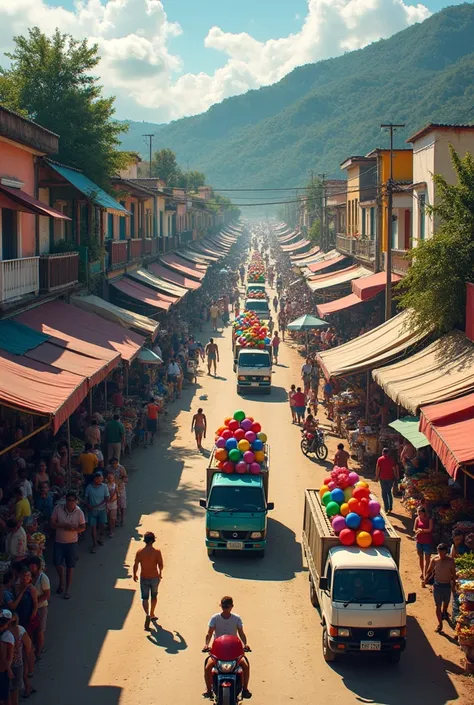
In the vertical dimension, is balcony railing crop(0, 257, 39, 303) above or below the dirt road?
above

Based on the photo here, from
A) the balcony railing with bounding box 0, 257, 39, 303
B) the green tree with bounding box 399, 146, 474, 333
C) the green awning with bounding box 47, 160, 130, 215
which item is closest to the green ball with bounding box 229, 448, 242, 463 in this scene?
the balcony railing with bounding box 0, 257, 39, 303

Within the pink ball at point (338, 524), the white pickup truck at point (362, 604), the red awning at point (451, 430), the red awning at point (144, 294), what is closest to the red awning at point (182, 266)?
the red awning at point (144, 294)

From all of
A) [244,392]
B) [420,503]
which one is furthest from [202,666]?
[244,392]

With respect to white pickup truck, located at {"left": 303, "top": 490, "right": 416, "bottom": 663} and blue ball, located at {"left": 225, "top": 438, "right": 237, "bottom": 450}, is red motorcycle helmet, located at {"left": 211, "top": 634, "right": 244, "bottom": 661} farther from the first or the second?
blue ball, located at {"left": 225, "top": 438, "right": 237, "bottom": 450}

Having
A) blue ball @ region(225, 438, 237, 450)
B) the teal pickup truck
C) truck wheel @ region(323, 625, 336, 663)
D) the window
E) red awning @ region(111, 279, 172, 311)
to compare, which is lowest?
truck wheel @ region(323, 625, 336, 663)

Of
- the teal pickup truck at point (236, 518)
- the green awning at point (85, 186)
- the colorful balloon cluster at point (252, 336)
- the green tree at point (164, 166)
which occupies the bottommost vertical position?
the teal pickup truck at point (236, 518)

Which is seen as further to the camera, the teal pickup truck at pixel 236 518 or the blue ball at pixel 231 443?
the blue ball at pixel 231 443

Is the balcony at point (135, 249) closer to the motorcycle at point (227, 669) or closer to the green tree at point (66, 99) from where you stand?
the green tree at point (66, 99)
